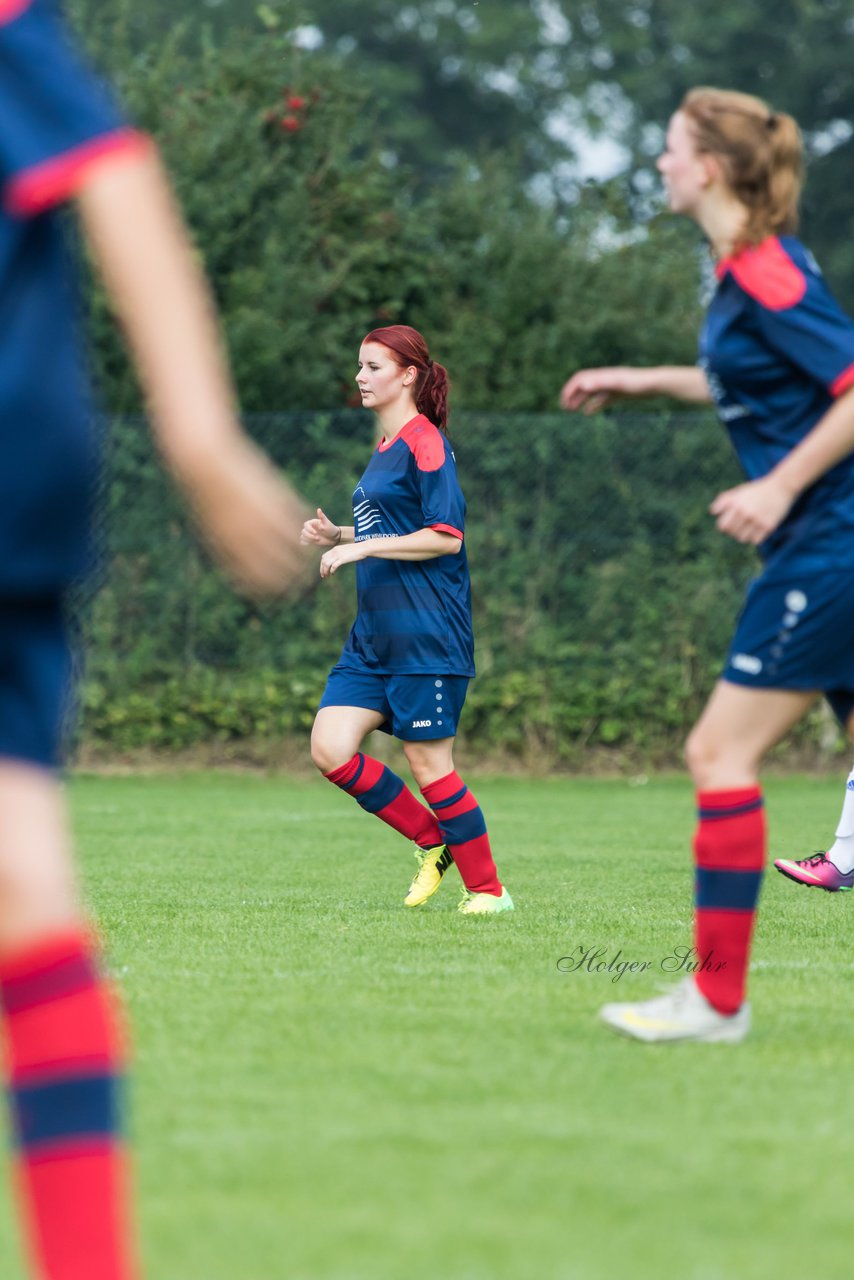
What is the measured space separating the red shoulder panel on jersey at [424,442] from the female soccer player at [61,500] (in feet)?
14.7

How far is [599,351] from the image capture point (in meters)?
17.0

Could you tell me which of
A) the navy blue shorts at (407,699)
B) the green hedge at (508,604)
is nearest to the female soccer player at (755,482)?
the navy blue shorts at (407,699)

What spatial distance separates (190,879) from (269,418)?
6732 millimetres

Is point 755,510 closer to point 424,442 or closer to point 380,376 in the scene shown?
point 424,442

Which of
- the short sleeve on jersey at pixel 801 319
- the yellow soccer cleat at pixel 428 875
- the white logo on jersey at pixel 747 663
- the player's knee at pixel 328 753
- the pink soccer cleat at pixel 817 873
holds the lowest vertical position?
the pink soccer cleat at pixel 817 873

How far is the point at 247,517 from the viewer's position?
2.06 meters

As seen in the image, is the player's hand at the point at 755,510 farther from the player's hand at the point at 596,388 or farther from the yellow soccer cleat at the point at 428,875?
the yellow soccer cleat at the point at 428,875

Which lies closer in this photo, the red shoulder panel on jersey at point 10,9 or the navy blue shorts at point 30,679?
the red shoulder panel on jersey at point 10,9

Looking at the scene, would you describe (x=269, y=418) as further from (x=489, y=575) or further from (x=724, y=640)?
(x=724, y=640)

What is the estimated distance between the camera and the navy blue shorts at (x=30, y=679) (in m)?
2.27

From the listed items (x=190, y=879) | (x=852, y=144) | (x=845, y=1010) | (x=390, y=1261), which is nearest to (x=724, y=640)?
(x=190, y=879)

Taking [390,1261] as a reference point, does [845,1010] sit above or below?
below

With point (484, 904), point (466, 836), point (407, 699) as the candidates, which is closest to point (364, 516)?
point (407, 699)

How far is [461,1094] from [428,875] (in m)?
3.21
